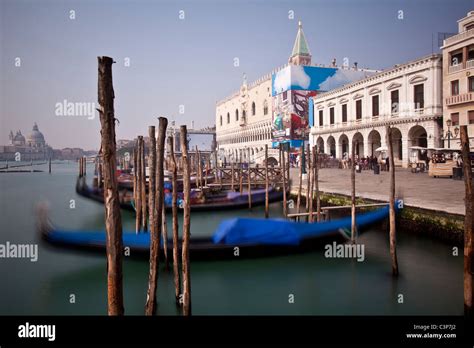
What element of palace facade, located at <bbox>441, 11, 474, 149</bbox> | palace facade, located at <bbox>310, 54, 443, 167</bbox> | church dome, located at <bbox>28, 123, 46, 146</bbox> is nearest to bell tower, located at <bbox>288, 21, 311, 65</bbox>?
palace facade, located at <bbox>310, 54, 443, 167</bbox>

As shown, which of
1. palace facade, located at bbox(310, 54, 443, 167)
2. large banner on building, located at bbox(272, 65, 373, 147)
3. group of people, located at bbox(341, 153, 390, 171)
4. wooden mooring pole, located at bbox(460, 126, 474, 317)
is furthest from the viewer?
large banner on building, located at bbox(272, 65, 373, 147)

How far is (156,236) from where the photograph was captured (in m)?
3.46

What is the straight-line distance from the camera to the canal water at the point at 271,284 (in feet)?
→ 12.5

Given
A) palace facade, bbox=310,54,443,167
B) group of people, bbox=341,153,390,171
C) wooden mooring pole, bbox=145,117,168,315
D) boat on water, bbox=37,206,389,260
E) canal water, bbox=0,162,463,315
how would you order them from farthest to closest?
group of people, bbox=341,153,390,171, palace facade, bbox=310,54,443,167, boat on water, bbox=37,206,389,260, canal water, bbox=0,162,463,315, wooden mooring pole, bbox=145,117,168,315

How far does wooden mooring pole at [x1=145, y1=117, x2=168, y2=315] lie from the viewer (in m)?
3.19

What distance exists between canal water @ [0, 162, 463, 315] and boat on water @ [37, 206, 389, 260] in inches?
5.1

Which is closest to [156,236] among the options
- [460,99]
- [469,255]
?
[469,255]

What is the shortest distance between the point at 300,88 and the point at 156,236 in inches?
835

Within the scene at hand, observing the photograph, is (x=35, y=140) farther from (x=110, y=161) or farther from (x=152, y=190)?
(x=110, y=161)

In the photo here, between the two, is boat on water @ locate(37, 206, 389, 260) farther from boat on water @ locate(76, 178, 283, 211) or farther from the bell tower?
the bell tower

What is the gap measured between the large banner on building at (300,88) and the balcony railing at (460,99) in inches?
451
